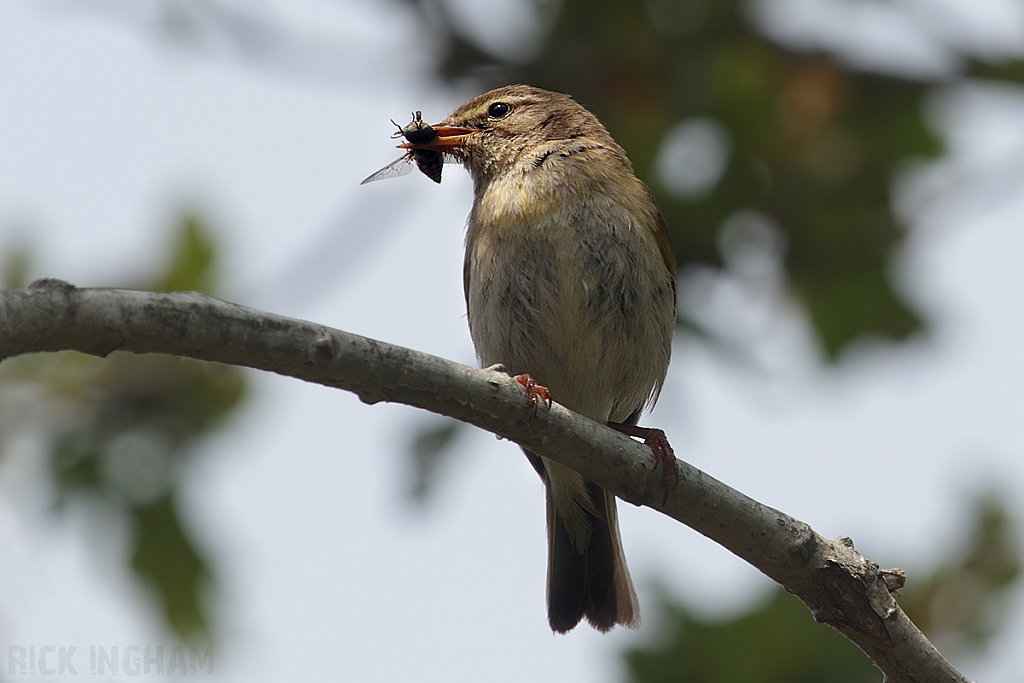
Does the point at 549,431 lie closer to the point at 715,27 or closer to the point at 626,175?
the point at 626,175

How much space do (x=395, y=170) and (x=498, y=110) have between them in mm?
635

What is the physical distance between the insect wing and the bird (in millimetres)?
161

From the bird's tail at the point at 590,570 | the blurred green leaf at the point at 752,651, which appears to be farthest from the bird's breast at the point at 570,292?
the blurred green leaf at the point at 752,651

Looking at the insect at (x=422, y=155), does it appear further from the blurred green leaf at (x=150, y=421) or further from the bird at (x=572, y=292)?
the blurred green leaf at (x=150, y=421)

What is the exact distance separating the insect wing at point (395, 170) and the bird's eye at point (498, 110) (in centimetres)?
48

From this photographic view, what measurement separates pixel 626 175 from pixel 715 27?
3.15ft

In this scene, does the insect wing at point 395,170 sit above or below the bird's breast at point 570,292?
above

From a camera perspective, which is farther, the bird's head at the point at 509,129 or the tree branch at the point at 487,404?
the bird's head at the point at 509,129

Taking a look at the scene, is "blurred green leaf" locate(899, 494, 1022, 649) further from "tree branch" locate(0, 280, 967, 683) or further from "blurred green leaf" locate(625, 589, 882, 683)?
"tree branch" locate(0, 280, 967, 683)

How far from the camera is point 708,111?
5852mm

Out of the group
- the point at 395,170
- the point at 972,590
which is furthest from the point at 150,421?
the point at 972,590

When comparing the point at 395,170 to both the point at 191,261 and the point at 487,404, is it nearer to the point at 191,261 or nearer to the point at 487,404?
the point at 191,261

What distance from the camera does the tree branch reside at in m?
2.65

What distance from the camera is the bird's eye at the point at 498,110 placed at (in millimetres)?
6111
